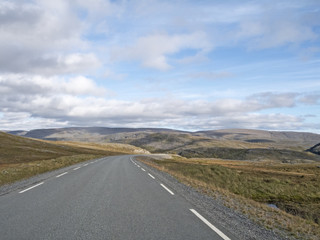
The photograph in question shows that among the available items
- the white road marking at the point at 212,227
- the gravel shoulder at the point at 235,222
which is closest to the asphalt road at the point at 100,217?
the white road marking at the point at 212,227

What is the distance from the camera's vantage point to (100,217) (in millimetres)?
7031

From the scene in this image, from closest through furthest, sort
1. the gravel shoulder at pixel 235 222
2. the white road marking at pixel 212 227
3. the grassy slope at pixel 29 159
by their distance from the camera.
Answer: the white road marking at pixel 212 227 → the gravel shoulder at pixel 235 222 → the grassy slope at pixel 29 159

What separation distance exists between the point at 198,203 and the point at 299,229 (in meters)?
3.35

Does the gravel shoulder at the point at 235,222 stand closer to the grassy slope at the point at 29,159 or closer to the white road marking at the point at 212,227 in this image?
the white road marking at the point at 212,227

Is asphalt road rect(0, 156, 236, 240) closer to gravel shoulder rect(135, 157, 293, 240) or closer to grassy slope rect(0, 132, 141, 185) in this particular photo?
gravel shoulder rect(135, 157, 293, 240)

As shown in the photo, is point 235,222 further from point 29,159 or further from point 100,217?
point 29,159

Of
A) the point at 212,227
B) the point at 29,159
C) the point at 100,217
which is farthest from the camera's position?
the point at 29,159

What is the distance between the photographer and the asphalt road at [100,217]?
18.9ft

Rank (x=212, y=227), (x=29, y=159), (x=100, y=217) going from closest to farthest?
(x=212, y=227) → (x=100, y=217) → (x=29, y=159)

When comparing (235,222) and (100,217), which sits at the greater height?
(100,217)

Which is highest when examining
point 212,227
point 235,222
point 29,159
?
point 212,227

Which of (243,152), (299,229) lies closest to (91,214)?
(299,229)

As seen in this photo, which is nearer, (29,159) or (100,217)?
(100,217)

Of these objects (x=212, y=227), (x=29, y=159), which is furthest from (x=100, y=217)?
(x=29, y=159)
